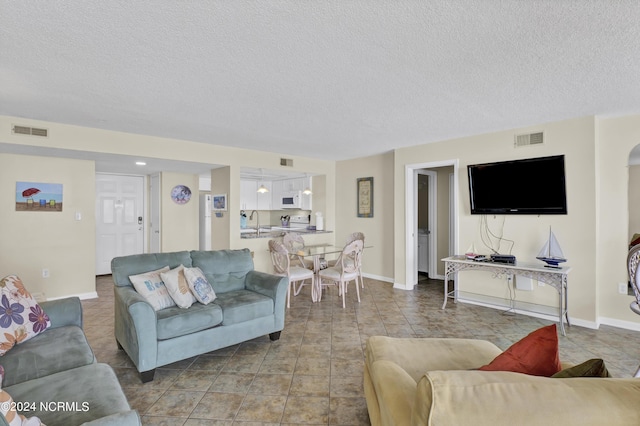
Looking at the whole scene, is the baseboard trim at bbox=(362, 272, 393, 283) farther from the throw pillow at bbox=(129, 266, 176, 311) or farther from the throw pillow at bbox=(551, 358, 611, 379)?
the throw pillow at bbox=(551, 358, 611, 379)

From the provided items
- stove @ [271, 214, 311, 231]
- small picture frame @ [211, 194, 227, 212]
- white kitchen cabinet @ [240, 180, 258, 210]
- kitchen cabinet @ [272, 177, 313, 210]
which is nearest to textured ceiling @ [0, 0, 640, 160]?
small picture frame @ [211, 194, 227, 212]

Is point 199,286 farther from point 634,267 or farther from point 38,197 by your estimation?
point 634,267

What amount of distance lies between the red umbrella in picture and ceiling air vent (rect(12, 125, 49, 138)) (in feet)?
3.71

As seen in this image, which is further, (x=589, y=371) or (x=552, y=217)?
(x=552, y=217)

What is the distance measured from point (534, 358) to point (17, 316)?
2.84m

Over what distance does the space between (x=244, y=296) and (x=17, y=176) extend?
376 centimetres

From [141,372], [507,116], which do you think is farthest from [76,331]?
[507,116]

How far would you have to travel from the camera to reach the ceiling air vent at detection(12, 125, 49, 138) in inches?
138

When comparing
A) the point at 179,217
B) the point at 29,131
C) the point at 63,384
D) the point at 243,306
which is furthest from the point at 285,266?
the point at 29,131

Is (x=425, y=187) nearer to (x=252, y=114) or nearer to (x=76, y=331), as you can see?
(x=252, y=114)

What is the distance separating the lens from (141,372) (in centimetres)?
233

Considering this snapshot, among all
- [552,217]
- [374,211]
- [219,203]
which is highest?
[219,203]

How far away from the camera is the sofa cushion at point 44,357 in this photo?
1.65 meters

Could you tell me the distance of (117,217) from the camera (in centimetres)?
615
